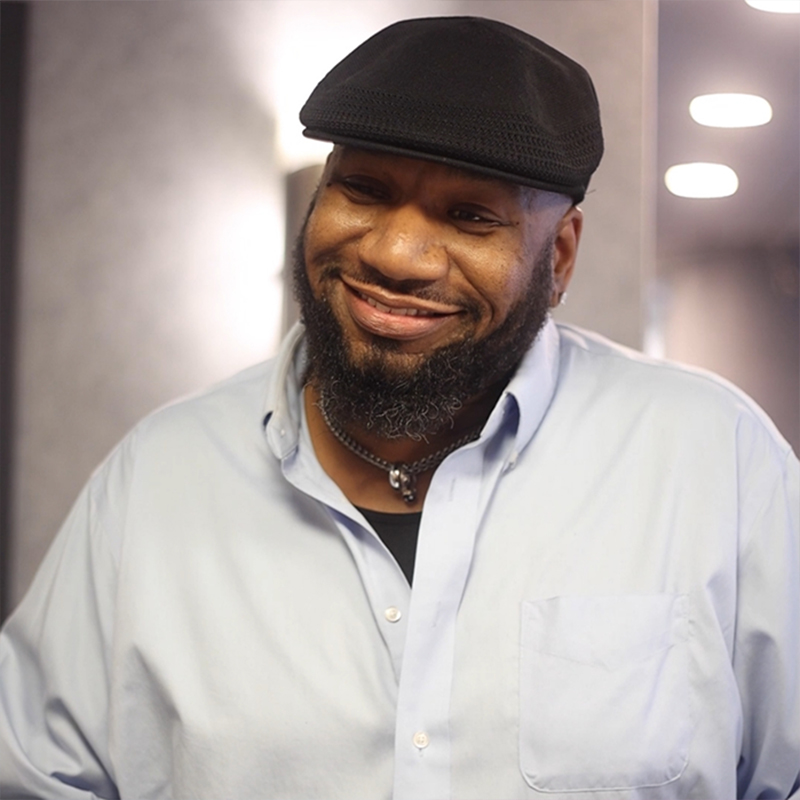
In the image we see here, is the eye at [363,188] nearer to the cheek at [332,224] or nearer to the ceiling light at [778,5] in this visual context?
the cheek at [332,224]

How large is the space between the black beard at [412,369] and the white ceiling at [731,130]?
0.93 ft

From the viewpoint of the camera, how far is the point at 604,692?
1.24 meters

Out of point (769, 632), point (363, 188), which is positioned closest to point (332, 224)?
point (363, 188)

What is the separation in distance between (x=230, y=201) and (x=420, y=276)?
0.49 metres

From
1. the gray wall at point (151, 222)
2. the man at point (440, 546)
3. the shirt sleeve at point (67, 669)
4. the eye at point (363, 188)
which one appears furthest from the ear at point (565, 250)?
the shirt sleeve at point (67, 669)

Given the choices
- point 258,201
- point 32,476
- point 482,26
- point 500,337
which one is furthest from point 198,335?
point 482,26

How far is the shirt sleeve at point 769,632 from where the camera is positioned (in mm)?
1288

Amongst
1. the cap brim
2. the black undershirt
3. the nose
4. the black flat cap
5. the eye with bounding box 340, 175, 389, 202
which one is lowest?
the black undershirt

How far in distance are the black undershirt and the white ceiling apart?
515 millimetres

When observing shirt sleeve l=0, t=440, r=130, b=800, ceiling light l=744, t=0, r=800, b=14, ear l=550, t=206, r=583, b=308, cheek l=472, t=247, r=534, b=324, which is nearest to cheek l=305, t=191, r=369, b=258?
cheek l=472, t=247, r=534, b=324

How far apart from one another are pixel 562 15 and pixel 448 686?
885 mm

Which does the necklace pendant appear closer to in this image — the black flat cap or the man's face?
the man's face

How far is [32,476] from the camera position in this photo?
5.65ft

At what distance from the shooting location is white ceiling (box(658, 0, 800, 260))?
153cm
